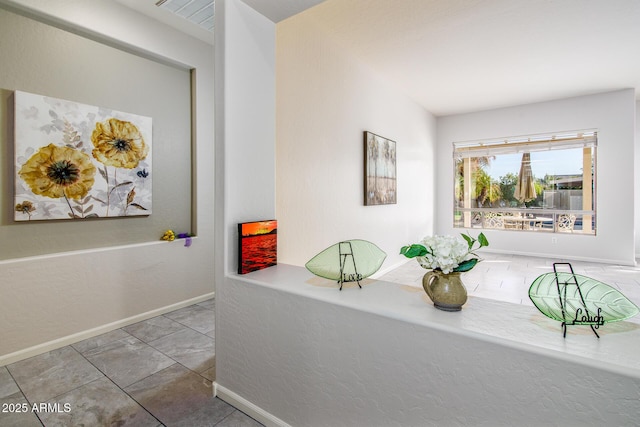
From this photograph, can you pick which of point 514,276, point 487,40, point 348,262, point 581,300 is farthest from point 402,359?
point 514,276

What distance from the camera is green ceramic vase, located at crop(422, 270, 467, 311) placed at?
49.6 inches

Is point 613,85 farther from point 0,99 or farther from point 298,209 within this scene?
point 0,99

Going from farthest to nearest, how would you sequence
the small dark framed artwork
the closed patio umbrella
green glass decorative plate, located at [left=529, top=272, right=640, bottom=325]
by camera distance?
the closed patio umbrella
the small dark framed artwork
green glass decorative plate, located at [left=529, top=272, right=640, bottom=325]

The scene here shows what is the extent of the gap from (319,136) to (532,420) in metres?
2.67

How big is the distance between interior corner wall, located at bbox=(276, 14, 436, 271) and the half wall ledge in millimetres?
1023

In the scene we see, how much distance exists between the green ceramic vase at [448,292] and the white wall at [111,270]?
2.87m

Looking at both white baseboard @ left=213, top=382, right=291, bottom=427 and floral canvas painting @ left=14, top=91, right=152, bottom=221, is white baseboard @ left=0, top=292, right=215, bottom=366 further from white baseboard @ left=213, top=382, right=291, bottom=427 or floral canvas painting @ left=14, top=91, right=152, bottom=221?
white baseboard @ left=213, top=382, right=291, bottom=427

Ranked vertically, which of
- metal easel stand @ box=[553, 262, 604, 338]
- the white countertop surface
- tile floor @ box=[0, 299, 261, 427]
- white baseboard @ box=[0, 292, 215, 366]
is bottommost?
tile floor @ box=[0, 299, 261, 427]

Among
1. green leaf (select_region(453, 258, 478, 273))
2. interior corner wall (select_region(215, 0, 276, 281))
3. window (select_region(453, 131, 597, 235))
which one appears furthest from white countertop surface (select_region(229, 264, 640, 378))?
window (select_region(453, 131, 597, 235))

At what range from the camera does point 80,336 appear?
8.64ft

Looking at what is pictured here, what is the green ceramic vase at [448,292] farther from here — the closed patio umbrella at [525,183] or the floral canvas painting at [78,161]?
the closed patio umbrella at [525,183]

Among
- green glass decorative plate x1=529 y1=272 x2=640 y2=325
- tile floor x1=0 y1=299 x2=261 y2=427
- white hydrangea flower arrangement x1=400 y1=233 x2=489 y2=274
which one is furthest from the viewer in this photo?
tile floor x1=0 y1=299 x2=261 y2=427

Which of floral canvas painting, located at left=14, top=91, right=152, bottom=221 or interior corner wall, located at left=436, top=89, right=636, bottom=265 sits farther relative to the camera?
interior corner wall, located at left=436, top=89, right=636, bottom=265

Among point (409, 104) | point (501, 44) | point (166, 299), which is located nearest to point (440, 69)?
point (501, 44)
